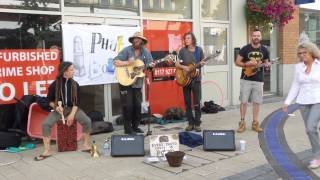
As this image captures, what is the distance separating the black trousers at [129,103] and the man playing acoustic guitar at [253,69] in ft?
6.12

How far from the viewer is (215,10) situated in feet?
34.7

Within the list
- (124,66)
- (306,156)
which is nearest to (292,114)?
(306,156)

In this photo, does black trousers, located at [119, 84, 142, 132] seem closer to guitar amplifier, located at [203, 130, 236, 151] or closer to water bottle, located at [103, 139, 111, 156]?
water bottle, located at [103, 139, 111, 156]

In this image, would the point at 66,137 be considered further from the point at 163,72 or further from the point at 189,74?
the point at 163,72

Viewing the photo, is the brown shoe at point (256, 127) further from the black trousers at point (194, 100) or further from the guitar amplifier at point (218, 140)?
the guitar amplifier at point (218, 140)

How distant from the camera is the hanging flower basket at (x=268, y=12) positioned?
10.5 m

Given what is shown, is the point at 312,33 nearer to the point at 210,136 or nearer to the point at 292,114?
the point at 292,114

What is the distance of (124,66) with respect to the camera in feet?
23.7

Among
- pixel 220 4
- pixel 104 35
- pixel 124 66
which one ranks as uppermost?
pixel 220 4

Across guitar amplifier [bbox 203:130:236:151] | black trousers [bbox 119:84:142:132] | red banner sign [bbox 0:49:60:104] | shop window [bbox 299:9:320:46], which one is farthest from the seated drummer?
shop window [bbox 299:9:320:46]

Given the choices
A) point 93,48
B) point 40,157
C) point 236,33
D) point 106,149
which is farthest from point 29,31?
point 236,33

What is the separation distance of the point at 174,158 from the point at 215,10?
6025 mm

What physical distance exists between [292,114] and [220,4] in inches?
130

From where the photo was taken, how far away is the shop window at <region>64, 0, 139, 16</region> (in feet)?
25.6
